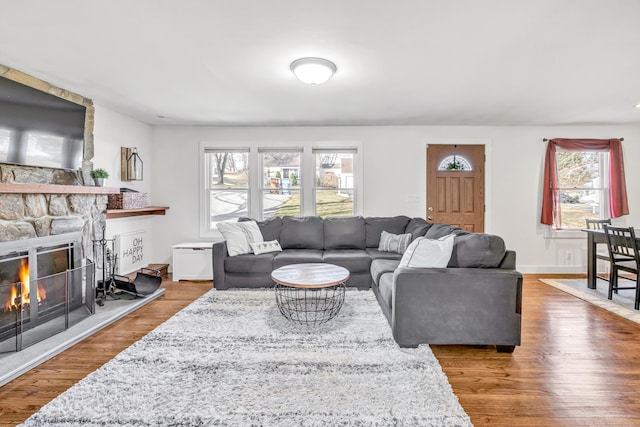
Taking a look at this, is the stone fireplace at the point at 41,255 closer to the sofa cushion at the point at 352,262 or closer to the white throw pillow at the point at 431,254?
the sofa cushion at the point at 352,262

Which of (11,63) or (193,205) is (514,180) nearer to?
(193,205)

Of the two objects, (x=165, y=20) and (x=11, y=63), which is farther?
(x=11, y=63)

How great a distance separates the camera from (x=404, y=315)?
241 centimetres

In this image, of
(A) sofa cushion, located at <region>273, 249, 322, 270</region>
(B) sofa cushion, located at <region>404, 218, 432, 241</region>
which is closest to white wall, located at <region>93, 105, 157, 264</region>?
(A) sofa cushion, located at <region>273, 249, 322, 270</region>

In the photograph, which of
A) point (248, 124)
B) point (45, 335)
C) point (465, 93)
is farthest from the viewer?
point (248, 124)

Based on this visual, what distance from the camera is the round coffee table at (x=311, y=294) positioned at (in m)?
2.76

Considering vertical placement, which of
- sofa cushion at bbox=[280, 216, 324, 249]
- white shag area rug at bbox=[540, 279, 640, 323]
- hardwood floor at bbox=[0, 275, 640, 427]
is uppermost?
sofa cushion at bbox=[280, 216, 324, 249]

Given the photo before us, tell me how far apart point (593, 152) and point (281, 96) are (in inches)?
200

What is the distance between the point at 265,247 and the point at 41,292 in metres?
2.28

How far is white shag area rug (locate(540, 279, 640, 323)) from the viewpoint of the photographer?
3322mm

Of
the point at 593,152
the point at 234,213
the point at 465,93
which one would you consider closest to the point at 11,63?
the point at 234,213

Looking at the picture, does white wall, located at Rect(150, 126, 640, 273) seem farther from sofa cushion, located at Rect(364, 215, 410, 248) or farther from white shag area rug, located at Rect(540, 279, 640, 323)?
white shag area rug, located at Rect(540, 279, 640, 323)

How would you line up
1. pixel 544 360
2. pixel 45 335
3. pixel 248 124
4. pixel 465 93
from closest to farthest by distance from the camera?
pixel 544 360, pixel 45 335, pixel 465 93, pixel 248 124

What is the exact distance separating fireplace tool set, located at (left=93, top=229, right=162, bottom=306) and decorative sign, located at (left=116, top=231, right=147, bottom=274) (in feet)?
1.36
